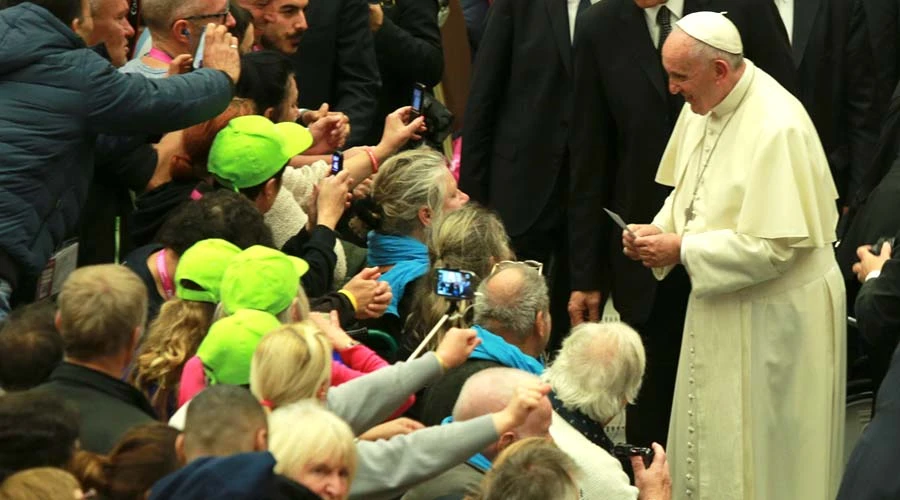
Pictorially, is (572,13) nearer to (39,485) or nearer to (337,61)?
(337,61)

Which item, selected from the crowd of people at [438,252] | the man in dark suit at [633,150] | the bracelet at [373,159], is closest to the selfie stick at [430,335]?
the crowd of people at [438,252]

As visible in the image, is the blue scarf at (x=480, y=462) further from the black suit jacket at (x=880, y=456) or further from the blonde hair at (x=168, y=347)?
the black suit jacket at (x=880, y=456)

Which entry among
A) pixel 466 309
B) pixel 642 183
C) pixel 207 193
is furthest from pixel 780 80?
pixel 207 193

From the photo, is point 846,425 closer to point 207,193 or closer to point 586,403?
point 586,403

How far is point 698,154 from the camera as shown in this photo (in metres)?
7.48

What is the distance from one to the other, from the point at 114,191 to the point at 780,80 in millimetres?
2925

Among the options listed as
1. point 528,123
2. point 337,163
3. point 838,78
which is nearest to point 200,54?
point 337,163

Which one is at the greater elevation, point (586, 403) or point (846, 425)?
point (586, 403)

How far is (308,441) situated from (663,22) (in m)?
4.07

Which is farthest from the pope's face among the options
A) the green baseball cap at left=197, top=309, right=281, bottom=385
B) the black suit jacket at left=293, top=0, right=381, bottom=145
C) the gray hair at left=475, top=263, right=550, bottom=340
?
the green baseball cap at left=197, top=309, right=281, bottom=385

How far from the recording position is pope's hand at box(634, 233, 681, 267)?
7.25 meters

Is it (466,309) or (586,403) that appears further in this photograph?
(466,309)

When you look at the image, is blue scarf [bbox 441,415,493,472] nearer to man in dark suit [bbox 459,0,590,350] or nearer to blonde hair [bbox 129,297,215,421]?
blonde hair [bbox 129,297,215,421]

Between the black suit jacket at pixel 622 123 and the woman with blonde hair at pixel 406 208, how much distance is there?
1.21m
